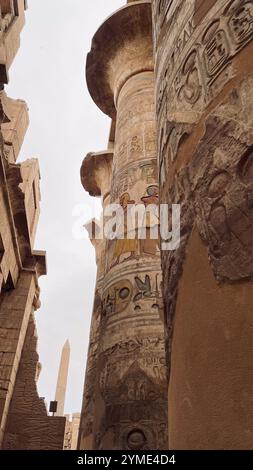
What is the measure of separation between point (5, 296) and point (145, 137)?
11.5ft

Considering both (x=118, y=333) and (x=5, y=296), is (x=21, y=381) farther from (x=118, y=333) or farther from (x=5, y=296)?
(x=118, y=333)

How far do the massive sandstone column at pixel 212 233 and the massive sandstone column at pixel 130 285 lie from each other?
2930 mm

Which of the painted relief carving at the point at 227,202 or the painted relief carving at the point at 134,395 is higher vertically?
the painted relief carving at the point at 134,395

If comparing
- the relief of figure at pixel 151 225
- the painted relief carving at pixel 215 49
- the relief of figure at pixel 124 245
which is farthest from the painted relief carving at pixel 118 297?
the painted relief carving at pixel 215 49

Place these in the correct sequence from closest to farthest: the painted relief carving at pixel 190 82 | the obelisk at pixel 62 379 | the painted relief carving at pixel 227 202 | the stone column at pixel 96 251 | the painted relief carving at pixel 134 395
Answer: the painted relief carving at pixel 227 202 < the painted relief carving at pixel 190 82 < the painted relief carving at pixel 134 395 < the stone column at pixel 96 251 < the obelisk at pixel 62 379

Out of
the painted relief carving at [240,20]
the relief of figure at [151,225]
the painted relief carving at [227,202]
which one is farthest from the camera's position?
the relief of figure at [151,225]

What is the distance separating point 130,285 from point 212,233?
4.02m

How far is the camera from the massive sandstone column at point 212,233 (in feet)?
4.18

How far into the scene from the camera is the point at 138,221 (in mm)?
5926

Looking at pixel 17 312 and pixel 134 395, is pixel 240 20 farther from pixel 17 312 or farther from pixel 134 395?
pixel 17 312

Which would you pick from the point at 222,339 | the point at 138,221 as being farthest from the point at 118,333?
the point at 222,339

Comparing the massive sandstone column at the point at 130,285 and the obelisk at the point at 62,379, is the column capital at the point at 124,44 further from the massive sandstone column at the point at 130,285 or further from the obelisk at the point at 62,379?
the obelisk at the point at 62,379

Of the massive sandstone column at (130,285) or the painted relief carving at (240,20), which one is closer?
the painted relief carving at (240,20)

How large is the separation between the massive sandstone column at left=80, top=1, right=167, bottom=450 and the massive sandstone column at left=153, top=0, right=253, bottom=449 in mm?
2930
